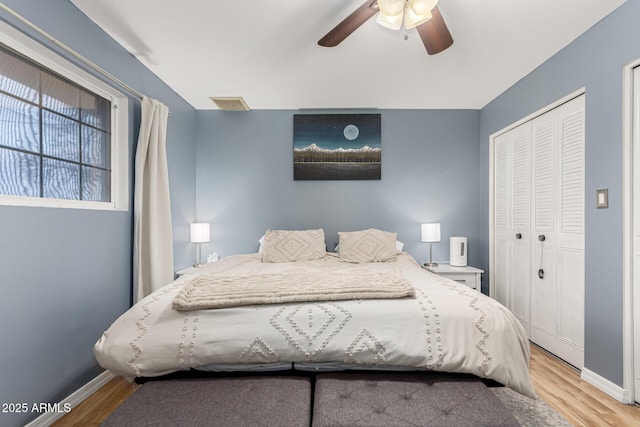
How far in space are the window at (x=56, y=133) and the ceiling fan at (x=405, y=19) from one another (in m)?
1.65

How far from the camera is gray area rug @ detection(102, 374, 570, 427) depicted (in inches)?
40.4

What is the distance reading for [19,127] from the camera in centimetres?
157

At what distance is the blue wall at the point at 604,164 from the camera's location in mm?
1776

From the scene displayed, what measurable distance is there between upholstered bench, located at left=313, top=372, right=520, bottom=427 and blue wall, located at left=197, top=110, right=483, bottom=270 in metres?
2.23

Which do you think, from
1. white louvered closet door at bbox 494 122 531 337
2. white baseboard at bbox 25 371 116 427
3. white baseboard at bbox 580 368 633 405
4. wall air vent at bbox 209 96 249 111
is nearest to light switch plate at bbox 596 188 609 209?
white louvered closet door at bbox 494 122 531 337

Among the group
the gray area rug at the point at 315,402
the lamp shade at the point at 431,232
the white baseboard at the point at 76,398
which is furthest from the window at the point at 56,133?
the lamp shade at the point at 431,232

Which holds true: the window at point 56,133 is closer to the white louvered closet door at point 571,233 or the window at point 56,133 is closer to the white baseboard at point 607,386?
the white louvered closet door at point 571,233

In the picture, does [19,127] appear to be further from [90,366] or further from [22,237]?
[90,366]

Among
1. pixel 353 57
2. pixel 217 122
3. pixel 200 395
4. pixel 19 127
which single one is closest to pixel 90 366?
pixel 200 395

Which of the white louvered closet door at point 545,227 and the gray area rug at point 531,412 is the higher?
the white louvered closet door at point 545,227

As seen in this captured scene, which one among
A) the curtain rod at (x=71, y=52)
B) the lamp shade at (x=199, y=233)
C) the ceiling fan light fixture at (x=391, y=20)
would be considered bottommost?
the lamp shade at (x=199, y=233)

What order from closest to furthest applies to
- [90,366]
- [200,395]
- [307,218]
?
[200,395] < [90,366] < [307,218]

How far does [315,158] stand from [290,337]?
2.47m

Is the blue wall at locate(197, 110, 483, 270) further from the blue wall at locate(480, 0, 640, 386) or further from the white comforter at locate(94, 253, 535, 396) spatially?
the white comforter at locate(94, 253, 535, 396)
